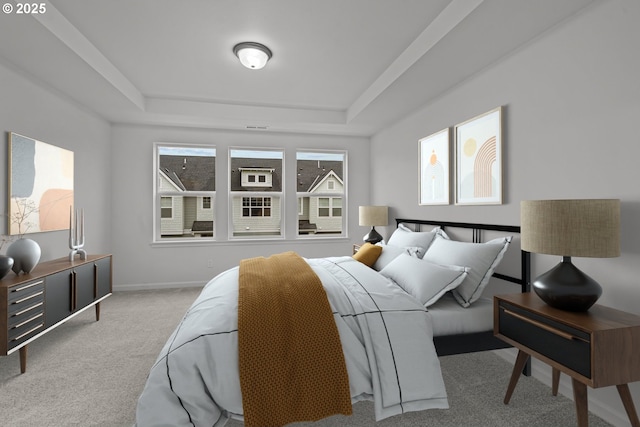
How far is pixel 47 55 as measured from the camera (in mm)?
2586

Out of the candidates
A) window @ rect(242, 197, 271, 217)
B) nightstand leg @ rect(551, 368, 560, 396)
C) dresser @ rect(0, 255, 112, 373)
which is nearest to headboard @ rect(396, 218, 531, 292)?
nightstand leg @ rect(551, 368, 560, 396)

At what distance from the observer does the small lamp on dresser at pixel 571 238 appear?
156 cm

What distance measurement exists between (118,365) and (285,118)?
3.50 metres

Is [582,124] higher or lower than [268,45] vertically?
lower

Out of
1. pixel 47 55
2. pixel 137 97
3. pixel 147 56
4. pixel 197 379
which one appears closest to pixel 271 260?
pixel 197 379

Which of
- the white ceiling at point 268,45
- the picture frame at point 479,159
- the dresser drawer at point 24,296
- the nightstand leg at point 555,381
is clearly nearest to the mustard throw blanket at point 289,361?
the nightstand leg at point 555,381

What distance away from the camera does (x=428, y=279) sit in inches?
87.0

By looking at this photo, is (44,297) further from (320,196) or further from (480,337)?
(320,196)

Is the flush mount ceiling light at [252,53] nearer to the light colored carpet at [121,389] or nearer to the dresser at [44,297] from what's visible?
the dresser at [44,297]

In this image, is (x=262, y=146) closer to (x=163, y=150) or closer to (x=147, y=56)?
(x=163, y=150)

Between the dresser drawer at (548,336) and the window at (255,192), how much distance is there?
151 inches

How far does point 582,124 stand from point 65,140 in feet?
16.0

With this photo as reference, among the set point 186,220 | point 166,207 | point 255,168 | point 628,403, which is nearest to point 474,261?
point 628,403

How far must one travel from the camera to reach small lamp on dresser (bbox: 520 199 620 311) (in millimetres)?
1556
